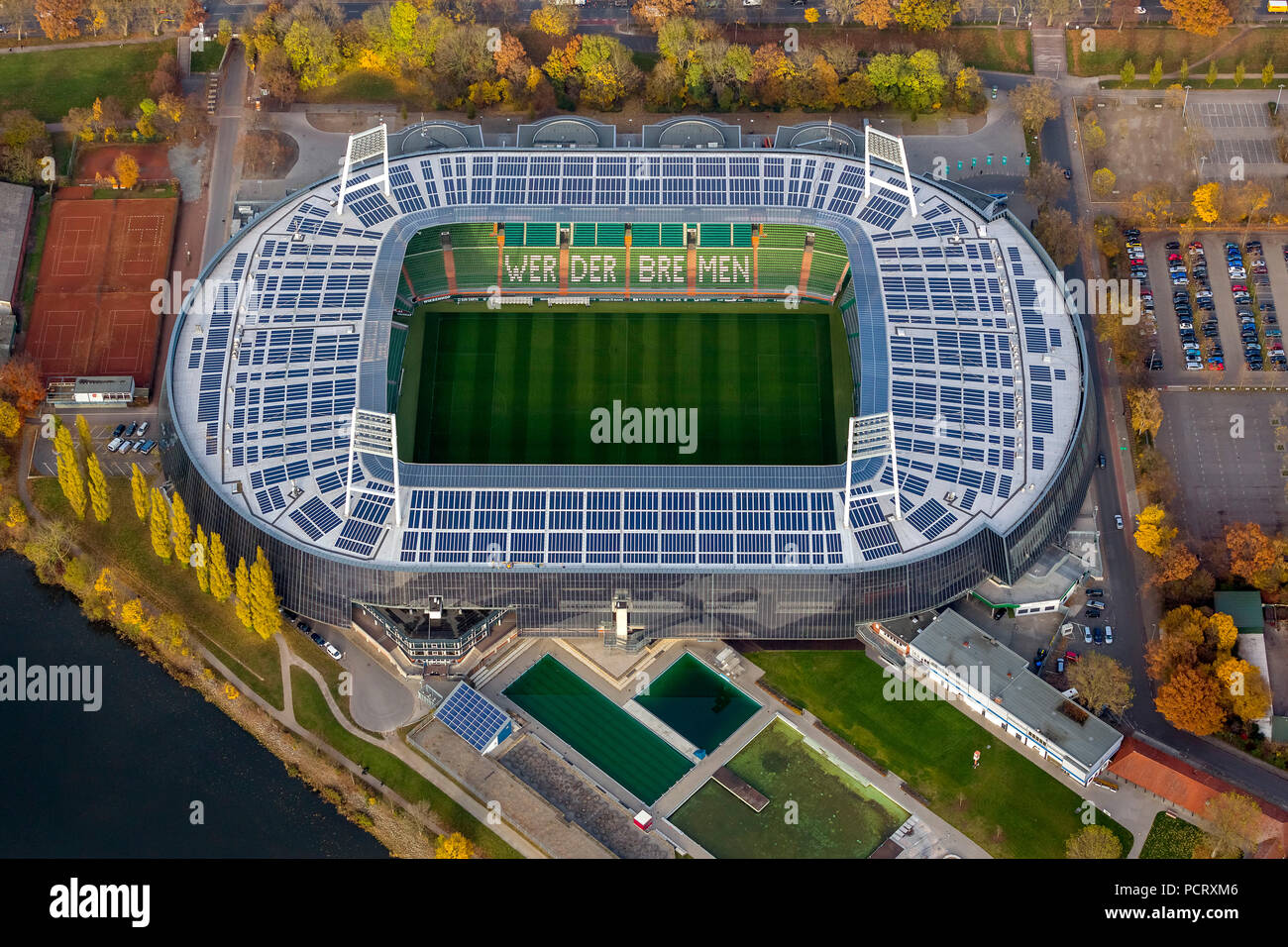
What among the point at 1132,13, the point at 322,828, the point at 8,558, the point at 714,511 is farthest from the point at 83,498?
the point at 1132,13

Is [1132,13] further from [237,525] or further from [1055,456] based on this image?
[237,525]

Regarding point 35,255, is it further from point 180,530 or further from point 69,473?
point 180,530

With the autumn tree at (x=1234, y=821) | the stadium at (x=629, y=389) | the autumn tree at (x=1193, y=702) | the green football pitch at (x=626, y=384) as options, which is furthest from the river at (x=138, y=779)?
the autumn tree at (x=1234, y=821)

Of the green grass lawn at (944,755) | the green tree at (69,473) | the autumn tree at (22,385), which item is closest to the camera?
the green grass lawn at (944,755)

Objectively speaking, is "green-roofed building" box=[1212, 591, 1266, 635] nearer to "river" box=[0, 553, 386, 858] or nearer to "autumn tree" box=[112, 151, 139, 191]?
"river" box=[0, 553, 386, 858]

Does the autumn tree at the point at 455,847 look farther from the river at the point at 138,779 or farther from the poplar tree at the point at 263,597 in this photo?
the poplar tree at the point at 263,597

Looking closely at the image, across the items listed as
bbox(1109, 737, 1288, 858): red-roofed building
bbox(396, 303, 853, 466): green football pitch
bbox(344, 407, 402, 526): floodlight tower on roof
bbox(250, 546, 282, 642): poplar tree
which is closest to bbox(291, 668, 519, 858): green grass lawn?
bbox(250, 546, 282, 642): poplar tree

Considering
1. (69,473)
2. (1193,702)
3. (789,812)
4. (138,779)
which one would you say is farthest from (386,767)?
(1193,702)
